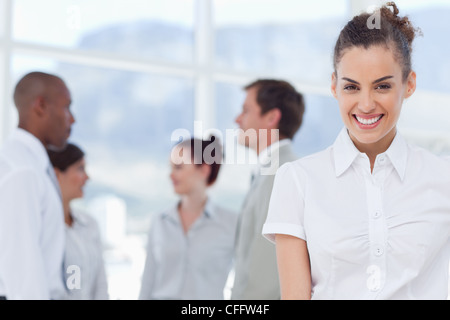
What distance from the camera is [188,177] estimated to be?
2.90 m

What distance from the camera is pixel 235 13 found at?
4.14 m

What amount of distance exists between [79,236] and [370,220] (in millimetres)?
1883

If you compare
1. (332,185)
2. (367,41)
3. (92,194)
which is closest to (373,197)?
(332,185)

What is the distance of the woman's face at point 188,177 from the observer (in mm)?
2877

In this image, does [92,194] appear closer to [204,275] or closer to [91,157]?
[91,157]

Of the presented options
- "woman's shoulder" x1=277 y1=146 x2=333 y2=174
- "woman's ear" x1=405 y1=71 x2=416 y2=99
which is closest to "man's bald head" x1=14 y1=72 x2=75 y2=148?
"woman's shoulder" x1=277 y1=146 x2=333 y2=174

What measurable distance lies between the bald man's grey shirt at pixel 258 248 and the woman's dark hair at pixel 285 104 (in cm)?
8

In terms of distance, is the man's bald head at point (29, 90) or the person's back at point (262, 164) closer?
the person's back at point (262, 164)

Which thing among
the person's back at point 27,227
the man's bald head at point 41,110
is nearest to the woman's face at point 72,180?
the man's bald head at point 41,110

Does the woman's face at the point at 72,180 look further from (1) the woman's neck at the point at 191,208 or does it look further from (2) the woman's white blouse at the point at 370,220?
(2) the woman's white blouse at the point at 370,220

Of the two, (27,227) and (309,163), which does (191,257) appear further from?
(309,163)

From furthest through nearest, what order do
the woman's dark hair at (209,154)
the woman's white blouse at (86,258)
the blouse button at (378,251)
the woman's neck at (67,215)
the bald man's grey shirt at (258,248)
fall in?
the woman's dark hair at (209,154)
the woman's neck at (67,215)
the woman's white blouse at (86,258)
the bald man's grey shirt at (258,248)
the blouse button at (378,251)

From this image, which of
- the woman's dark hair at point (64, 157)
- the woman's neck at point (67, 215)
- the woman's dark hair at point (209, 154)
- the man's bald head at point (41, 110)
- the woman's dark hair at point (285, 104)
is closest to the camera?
the woman's dark hair at point (285, 104)

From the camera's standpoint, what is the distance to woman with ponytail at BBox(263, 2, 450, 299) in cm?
94
